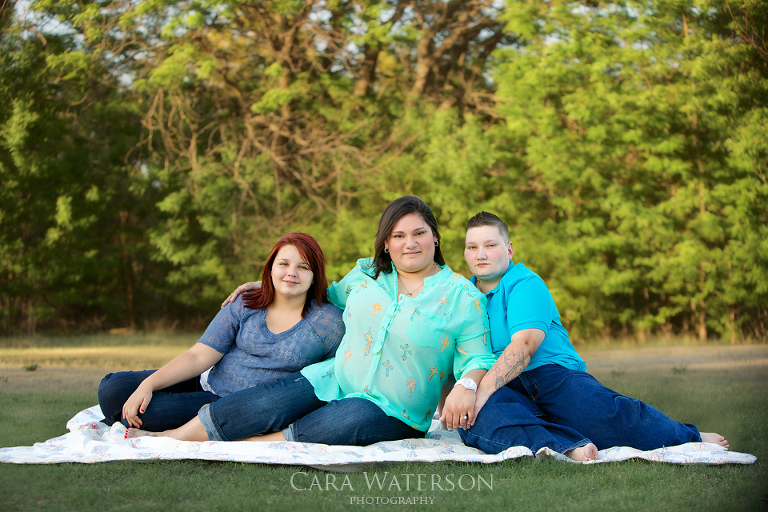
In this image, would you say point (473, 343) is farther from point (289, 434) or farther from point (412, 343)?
point (289, 434)

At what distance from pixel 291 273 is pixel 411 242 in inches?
25.3

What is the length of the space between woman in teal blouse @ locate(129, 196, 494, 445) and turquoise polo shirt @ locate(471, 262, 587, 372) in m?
0.19

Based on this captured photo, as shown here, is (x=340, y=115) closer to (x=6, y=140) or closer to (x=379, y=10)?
(x=379, y=10)

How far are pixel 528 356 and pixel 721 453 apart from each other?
944mm

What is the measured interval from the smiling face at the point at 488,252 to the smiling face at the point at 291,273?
31.8 inches

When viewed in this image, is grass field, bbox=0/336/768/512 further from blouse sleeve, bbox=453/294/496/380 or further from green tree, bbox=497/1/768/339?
green tree, bbox=497/1/768/339

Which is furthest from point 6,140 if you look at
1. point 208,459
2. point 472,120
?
point 208,459

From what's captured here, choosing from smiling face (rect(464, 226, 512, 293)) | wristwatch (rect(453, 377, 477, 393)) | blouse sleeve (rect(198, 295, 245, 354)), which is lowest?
wristwatch (rect(453, 377, 477, 393))

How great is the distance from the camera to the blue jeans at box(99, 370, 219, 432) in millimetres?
3273

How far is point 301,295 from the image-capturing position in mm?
3445

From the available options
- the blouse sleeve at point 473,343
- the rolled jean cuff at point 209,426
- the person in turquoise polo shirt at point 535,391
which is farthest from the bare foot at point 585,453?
the rolled jean cuff at point 209,426

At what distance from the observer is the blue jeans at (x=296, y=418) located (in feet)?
10.0

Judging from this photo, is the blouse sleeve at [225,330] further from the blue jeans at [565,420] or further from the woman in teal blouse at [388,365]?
the blue jeans at [565,420]

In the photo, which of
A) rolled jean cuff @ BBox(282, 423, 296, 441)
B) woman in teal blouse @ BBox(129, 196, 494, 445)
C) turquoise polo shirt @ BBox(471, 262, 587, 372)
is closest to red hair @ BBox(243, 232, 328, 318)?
woman in teal blouse @ BBox(129, 196, 494, 445)
